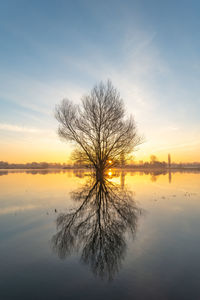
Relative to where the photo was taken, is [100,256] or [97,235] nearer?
[100,256]

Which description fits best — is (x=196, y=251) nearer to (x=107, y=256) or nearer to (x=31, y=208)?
(x=107, y=256)

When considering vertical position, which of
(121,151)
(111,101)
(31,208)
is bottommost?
(31,208)

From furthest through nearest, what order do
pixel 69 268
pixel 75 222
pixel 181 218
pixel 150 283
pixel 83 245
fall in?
pixel 181 218, pixel 75 222, pixel 83 245, pixel 69 268, pixel 150 283

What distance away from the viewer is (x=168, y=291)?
237 centimetres

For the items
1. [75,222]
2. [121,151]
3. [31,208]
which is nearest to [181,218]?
[75,222]

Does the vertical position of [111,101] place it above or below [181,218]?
above

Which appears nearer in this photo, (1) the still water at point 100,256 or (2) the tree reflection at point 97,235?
(1) the still water at point 100,256

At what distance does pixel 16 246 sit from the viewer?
3.83m

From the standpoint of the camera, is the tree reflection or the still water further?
the tree reflection

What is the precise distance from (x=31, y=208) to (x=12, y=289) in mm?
5342

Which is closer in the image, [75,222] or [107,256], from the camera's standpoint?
[107,256]

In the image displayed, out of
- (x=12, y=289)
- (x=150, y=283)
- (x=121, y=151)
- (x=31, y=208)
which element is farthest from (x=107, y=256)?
(x=121, y=151)

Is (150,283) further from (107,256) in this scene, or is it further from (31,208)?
(31,208)

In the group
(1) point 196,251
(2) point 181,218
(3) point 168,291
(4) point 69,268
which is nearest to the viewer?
(3) point 168,291
